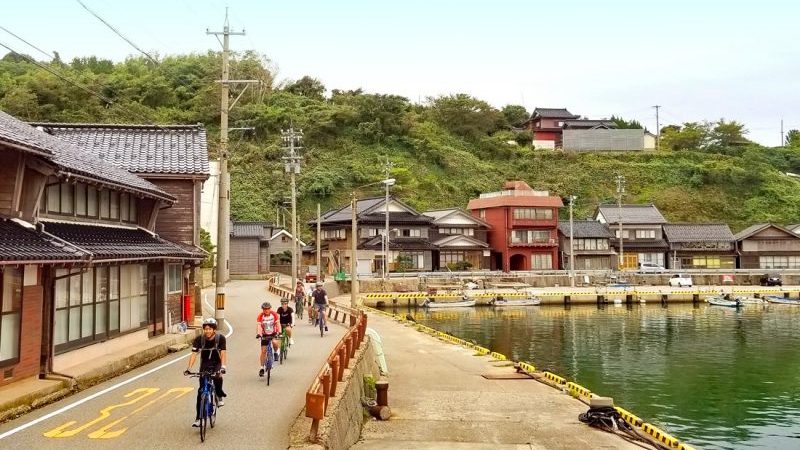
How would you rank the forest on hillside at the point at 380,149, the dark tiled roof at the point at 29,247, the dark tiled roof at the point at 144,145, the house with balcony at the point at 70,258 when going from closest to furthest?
the dark tiled roof at the point at 29,247 → the house with balcony at the point at 70,258 → the dark tiled roof at the point at 144,145 → the forest on hillside at the point at 380,149

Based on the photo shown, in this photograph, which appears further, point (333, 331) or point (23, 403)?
point (333, 331)

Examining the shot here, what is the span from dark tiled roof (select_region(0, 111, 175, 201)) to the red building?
5581 centimetres

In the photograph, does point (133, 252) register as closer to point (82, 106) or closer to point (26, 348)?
point (26, 348)

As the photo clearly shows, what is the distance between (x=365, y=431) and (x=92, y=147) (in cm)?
2007

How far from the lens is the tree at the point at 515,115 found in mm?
129000

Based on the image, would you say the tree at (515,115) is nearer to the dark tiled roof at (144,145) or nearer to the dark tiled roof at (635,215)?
the dark tiled roof at (635,215)

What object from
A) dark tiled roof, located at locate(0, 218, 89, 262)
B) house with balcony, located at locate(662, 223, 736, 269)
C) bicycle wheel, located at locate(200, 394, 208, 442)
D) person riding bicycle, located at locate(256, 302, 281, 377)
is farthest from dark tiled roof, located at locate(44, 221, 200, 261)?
house with balcony, located at locate(662, 223, 736, 269)

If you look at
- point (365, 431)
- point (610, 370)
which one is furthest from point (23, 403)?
point (610, 370)

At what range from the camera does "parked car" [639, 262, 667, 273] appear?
2948 inches

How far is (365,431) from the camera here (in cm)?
1681

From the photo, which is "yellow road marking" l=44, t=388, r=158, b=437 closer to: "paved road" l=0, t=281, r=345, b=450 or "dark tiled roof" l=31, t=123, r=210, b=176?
"paved road" l=0, t=281, r=345, b=450

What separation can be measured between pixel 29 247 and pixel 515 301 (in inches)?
2053

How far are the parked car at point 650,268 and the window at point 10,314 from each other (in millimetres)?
71298

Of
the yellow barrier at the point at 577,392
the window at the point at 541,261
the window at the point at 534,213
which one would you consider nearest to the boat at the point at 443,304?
the window at the point at 541,261
